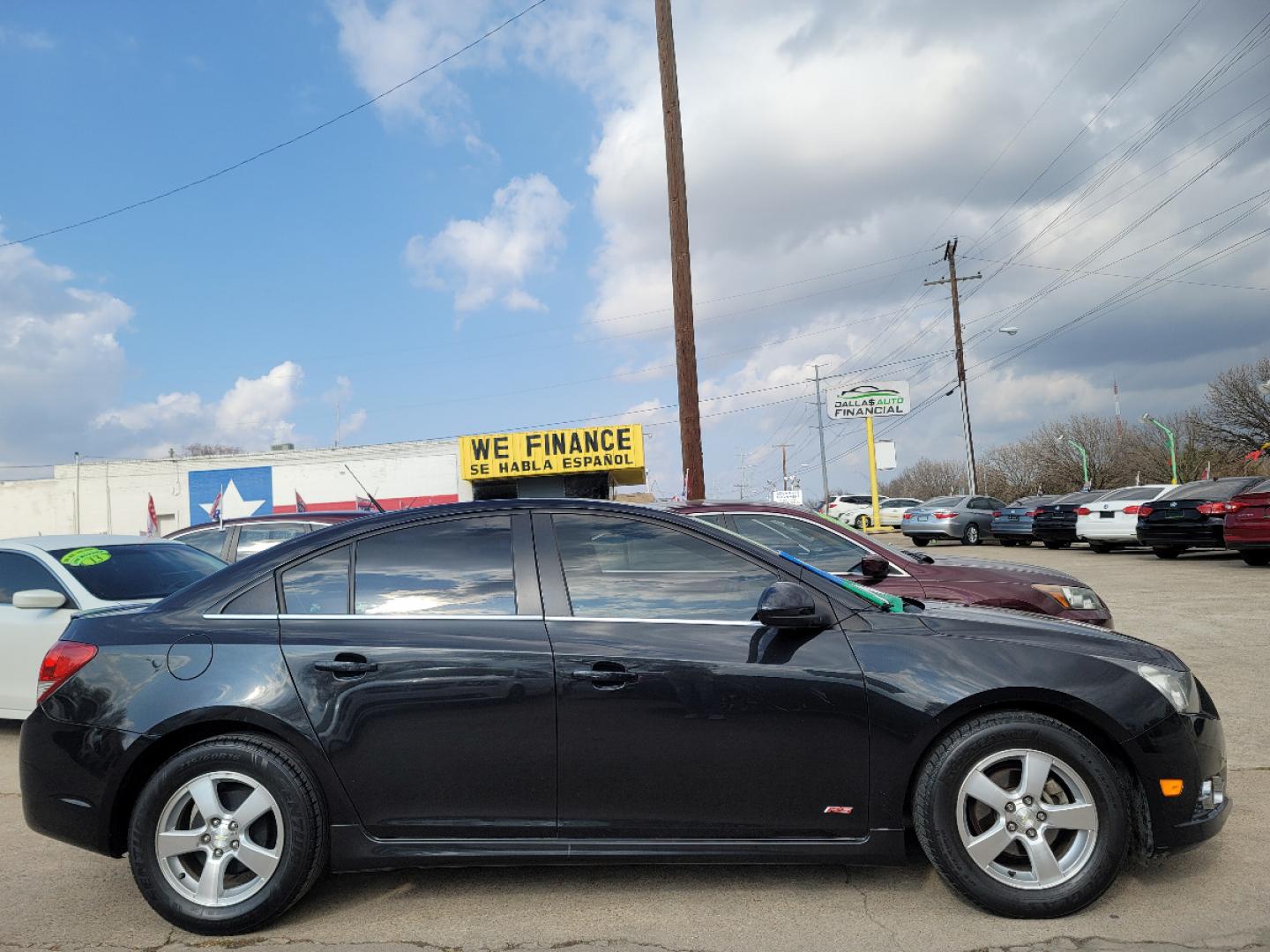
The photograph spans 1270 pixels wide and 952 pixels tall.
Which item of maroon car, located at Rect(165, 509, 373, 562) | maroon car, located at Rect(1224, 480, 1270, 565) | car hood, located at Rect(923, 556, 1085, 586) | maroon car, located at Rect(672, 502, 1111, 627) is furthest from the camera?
maroon car, located at Rect(1224, 480, 1270, 565)

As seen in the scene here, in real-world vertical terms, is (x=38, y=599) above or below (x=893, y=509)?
below

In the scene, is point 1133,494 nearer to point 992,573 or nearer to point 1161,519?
point 1161,519

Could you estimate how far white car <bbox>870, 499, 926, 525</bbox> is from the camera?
43.6 m

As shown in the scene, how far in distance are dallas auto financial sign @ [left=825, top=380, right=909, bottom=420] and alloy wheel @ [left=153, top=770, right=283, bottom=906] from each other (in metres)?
43.0

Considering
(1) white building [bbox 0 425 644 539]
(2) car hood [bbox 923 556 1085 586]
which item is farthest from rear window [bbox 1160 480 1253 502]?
(1) white building [bbox 0 425 644 539]

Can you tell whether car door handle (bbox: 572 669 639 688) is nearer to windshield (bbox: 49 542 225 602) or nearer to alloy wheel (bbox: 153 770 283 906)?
alloy wheel (bbox: 153 770 283 906)

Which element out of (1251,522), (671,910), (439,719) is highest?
(1251,522)

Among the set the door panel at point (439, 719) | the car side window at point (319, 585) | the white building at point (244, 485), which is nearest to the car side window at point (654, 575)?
the door panel at point (439, 719)

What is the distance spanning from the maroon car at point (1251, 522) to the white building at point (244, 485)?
27109mm

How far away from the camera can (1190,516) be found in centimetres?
1686

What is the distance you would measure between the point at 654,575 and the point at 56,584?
16.4 ft

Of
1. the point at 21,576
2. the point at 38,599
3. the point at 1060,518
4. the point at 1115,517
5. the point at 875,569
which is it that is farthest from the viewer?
the point at 1060,518

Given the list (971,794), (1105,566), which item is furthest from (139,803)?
(1105,566)

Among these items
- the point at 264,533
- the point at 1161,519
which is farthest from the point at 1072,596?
the point at 1161,519
